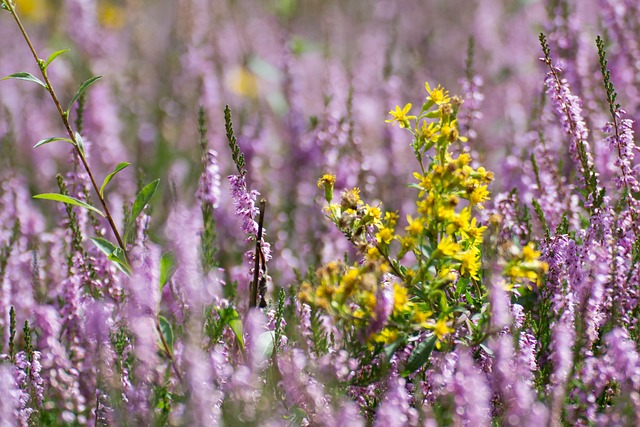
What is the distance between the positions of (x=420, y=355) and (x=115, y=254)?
1.00m

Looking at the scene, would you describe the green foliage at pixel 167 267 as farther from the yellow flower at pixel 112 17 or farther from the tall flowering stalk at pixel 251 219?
the yellow flower at pixel 112 17

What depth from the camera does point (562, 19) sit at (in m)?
4.51

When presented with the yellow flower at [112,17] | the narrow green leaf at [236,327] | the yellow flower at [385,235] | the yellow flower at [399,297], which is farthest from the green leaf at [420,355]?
the yellow flower at [112,17]

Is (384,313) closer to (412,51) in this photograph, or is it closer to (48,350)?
(48,350)

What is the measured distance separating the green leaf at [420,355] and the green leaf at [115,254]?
0.96 meters

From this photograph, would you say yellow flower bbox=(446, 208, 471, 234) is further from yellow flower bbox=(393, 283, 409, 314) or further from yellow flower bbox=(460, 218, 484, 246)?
yellow flower bbox=(393, 283, 409, 314)

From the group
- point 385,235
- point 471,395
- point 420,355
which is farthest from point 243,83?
point 471,395

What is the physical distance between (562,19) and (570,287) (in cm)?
228

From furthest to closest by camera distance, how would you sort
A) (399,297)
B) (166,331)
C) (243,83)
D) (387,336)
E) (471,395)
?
(243,83)
(166,331)
(387,336)
(399,297)
(471,395)

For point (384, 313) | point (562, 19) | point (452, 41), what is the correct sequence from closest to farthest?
point (384, 313), point (562, 19), point (452, 41)

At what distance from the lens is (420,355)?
241cm

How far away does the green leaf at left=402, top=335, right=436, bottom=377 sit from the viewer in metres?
2.39

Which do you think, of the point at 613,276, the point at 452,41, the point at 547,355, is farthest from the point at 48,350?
the point at 452,41

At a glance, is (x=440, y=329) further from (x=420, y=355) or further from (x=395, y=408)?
(x=395, y=408)
